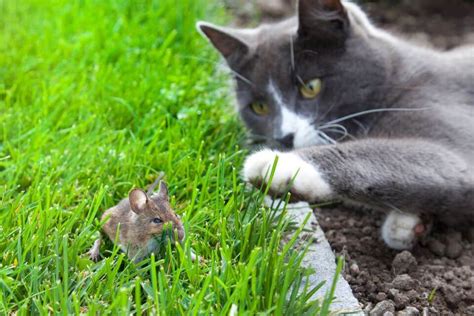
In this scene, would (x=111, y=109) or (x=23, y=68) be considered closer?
(x=111, y=109)

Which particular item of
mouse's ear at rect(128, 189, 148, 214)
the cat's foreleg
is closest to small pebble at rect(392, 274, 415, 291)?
the cat's foreleg

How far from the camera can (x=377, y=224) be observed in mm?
2447

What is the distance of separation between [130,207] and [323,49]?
110 cm

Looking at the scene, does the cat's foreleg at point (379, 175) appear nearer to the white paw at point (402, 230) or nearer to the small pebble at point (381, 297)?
the white paw at point (402, 230)

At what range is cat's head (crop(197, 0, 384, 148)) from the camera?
2.56m

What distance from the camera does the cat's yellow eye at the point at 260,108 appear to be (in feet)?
9.18

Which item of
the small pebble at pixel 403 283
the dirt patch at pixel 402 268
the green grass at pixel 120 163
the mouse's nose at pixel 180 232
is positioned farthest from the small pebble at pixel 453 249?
the mouse's nose at pixel 180 232

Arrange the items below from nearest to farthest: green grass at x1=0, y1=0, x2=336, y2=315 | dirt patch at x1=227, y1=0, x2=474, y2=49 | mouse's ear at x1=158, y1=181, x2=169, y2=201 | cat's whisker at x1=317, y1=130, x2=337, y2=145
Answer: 1. green grass at x1=0, y1=0, x2=336, y2=315
2. mouse's ear at x1=158, y1=181, x2=169, y2=201
3. cat's whisker at x1=317, y1=130, x2=337, y2=145
4. dirt patch at x1=227, y1=0, x2=474, y2=49

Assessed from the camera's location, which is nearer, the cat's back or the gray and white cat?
the gray and white cat

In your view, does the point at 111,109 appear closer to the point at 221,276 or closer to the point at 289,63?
the point at 289,63

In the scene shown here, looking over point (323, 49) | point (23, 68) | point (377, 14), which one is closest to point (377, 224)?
point (323, 49)

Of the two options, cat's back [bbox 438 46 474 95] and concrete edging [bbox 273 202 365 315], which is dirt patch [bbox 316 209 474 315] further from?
cat's back [bbox 438 46 474 95]

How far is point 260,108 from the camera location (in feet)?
9.28

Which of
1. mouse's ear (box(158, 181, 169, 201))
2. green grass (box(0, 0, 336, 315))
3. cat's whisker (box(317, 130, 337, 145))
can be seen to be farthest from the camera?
cat's whisker (box(317, 130, 337, 145))
